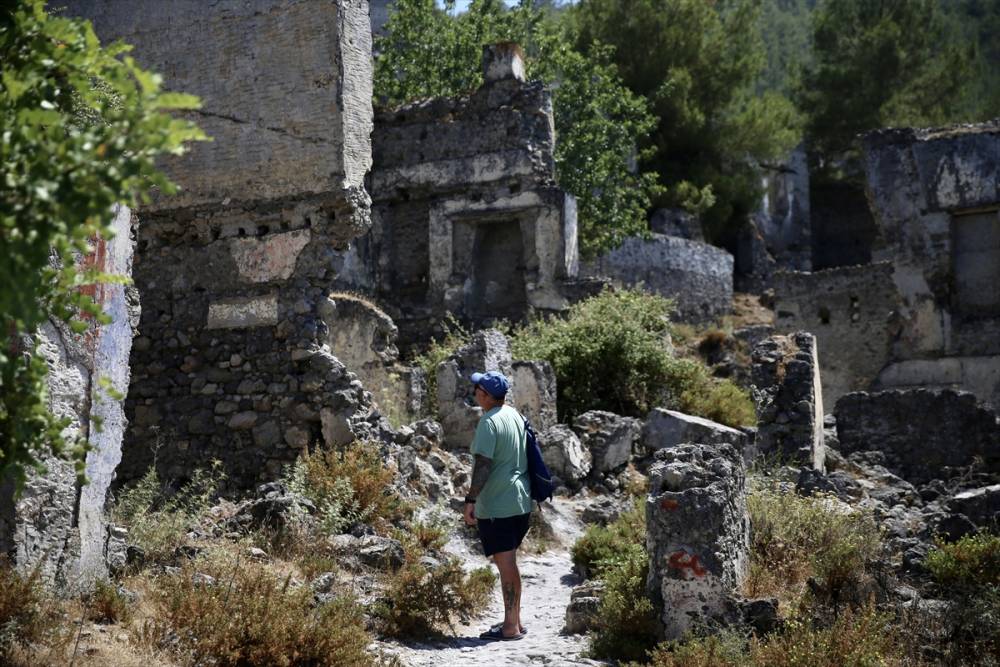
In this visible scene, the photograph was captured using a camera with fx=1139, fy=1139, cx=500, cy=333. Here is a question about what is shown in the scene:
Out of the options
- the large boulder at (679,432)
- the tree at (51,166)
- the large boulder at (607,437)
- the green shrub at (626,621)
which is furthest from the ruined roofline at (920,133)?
the tree at (51,166)

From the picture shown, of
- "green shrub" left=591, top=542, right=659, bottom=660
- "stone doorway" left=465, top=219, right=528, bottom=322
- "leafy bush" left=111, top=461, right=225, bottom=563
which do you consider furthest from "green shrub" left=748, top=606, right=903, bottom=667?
"stone doorway" left=465, top=219, right=528, bottom=322

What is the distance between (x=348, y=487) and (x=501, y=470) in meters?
1.85

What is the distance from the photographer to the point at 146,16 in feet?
35.3

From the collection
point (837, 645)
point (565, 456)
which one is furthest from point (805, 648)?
point (565, 456)

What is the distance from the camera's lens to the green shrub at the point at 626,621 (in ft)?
21.5

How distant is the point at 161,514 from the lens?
7871mm

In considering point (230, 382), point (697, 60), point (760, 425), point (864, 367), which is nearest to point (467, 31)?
point (697, 60)

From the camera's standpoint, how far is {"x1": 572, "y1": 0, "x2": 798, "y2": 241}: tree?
3331 centimetres

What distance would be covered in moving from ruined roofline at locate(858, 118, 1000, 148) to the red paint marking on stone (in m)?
17.0

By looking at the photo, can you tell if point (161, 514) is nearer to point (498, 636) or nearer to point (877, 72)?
point (498, 636)

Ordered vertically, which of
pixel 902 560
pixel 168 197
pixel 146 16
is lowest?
pixel 902 560

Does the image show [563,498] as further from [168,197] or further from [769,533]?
[168,197]

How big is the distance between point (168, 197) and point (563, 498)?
476 cm

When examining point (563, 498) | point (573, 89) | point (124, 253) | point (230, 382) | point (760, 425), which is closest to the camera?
point (124, 253)
